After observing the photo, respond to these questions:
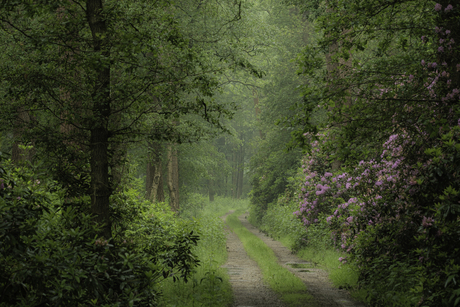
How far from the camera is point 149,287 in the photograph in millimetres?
4680

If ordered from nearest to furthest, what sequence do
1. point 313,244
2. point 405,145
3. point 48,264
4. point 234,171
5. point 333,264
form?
point 48,264 < point 405,145 < point 333,264 < point 313,244 < point 234,171

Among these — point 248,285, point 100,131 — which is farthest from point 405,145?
point 100,131

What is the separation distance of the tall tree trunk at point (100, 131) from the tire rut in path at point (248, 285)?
320cm

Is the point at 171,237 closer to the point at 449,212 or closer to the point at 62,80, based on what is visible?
the point at 62,80

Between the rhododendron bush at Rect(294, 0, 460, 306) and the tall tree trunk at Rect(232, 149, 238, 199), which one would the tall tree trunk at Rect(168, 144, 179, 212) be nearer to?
the rhododendron bush at Rect(294, 0, 460, 306)

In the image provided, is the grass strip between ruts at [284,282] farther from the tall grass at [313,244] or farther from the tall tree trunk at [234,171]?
the tall tree trunk at [234,171]

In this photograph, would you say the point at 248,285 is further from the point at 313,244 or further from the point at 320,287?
the point at 313,244

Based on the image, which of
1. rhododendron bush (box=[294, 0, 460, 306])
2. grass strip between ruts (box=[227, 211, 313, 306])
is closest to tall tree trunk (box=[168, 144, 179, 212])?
grass strip between ruts (box=[227, 211, 313, 306])

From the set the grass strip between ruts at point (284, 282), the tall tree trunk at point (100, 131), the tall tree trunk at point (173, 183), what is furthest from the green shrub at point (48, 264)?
the tall tree trunk at point (173, 183)

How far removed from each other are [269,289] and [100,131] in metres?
5.13

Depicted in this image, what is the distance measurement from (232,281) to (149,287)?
4584mm

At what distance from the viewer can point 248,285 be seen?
859 cm

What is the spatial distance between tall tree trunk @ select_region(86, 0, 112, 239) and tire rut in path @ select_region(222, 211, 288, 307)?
10.5 ft

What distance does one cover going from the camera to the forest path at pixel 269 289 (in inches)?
278
